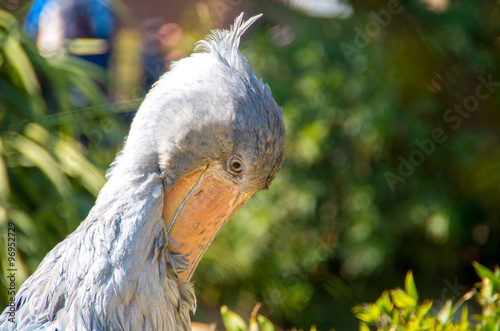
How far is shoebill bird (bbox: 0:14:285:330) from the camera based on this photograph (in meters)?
1.34

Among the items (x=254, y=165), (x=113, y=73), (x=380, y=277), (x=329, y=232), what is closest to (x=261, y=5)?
(x=113, y=73)

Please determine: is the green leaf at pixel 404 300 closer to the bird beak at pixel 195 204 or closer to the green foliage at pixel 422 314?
the green foliage at pixel 422 314

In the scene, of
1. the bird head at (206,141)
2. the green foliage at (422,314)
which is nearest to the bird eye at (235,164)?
the bird head at (206,141)

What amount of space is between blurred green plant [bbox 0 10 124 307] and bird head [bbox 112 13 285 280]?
133cm

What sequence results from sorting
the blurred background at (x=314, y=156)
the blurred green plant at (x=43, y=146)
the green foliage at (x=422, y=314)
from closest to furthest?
the green foliage at (x=422, y=314) → the blurred green plant at (x=43, y=146) → the blurred background at (x=314, y=156)

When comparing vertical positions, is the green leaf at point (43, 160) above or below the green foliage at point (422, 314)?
above

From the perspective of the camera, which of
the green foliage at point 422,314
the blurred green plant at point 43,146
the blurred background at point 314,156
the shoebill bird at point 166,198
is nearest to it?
the shoebill bird at point 166,198

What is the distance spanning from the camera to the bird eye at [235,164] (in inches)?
55.1

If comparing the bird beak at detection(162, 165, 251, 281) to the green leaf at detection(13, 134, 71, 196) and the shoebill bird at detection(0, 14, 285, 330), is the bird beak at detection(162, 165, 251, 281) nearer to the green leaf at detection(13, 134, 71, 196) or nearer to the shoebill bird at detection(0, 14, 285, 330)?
the shoebill bird at detection(0, 14, 285, 330)

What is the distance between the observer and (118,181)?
141 centimetres

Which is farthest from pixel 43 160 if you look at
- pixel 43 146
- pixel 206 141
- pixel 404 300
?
pixel 404 300

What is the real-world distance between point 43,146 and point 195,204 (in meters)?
1.60

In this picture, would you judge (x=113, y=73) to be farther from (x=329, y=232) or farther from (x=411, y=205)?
(x=411, y=205)

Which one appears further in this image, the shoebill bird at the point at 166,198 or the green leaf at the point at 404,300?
the green leaf at the point at 404,300
